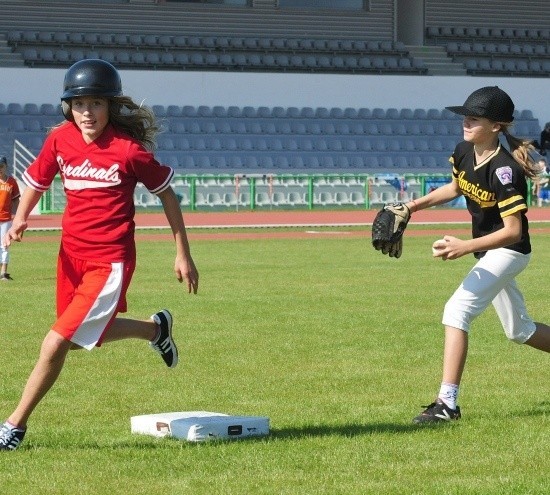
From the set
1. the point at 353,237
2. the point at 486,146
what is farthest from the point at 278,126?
the point at 486,146

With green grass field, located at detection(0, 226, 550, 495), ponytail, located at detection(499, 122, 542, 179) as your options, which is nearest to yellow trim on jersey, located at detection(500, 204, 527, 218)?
ponytail, located at detection(499, 122, 542, 179)

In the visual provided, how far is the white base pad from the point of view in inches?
268

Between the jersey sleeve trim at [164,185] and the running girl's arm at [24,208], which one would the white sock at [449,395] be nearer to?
the jersey sleeve trim at [164,185]

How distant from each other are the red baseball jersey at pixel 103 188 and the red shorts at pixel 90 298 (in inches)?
2.2

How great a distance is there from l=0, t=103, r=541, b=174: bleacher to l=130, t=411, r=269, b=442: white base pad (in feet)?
107

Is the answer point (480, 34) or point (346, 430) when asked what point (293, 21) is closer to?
point (480, 34)

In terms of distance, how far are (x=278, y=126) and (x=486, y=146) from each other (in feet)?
118

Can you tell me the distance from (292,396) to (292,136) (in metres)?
34.7

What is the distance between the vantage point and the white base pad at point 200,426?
22.3 ft

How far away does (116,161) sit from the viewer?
6.57 meters

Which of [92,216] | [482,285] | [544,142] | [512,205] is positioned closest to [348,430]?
[482,285]

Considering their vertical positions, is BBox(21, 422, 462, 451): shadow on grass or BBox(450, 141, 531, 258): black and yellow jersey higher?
BBox(450, 141, 531, 258): black and yellow jersey

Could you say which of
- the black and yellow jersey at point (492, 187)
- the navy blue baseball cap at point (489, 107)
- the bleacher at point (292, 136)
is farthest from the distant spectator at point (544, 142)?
the navy blue baseball cap at point (489, 107)

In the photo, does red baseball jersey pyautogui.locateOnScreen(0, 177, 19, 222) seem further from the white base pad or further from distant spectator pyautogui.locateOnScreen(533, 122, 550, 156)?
distant spectator pyautogui.locateOnScreen(533, 122, 550, 156)
